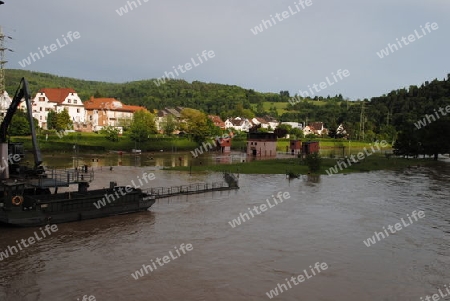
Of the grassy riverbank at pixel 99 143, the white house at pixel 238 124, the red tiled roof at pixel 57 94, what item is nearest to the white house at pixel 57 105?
the red tiled roof at pixel 57 94

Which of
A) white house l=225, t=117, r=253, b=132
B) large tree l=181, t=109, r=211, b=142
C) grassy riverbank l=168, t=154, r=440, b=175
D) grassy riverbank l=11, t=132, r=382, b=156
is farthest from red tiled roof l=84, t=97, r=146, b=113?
grassy riverbank l=168, t=154, r=440, b=175

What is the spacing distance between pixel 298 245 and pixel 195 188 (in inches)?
783

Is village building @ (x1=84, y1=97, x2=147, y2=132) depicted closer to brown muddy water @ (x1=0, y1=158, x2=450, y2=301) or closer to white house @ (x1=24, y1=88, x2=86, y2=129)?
white house @ (x1=24, y1=88, x2=86, y2=129)

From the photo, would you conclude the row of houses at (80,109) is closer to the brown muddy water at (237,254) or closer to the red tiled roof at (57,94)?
the red tiled roof at (57,94)

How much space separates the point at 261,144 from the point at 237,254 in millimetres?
74093

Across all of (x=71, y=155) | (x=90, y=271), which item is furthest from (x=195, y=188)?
(x=71, y=155)

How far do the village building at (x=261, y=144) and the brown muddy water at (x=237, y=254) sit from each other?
2211 inches

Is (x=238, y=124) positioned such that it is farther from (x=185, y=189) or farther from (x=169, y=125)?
(x=185, y=189)

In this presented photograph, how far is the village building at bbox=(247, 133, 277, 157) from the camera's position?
9731cm

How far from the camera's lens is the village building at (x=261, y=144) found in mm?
97312

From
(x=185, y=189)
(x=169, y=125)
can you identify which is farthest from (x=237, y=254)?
(x=169, y=125)

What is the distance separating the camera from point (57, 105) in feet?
369

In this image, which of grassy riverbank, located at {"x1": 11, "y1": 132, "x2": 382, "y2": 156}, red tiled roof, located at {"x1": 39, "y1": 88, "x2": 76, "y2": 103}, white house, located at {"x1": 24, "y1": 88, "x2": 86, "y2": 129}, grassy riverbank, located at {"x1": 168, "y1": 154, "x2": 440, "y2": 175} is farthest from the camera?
red tiled roof, located at {"x1": 39, "y1": 88, "x2": 76, "y2": 103}

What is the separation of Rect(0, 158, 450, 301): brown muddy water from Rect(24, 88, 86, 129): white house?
84409mm
